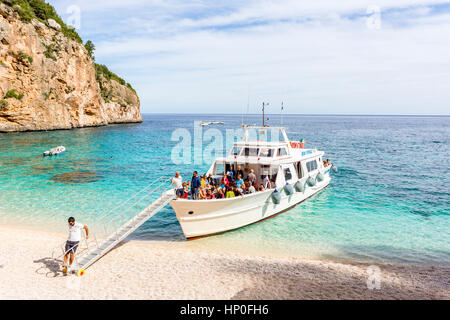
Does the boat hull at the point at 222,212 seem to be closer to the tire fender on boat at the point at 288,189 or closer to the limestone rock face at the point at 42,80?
the tire fender on boat at the point at 288,189

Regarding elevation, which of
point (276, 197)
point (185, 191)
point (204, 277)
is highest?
point (185, 191)

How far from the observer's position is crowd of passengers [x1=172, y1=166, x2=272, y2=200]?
45.1 feet

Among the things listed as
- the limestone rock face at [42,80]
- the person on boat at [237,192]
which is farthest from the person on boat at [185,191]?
the limestone rock face at [42,80]

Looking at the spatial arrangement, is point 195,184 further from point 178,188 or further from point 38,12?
point 38,12

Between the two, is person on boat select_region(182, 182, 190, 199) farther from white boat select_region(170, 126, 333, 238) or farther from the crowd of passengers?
white boat select_region(170, 126, 333, 238)

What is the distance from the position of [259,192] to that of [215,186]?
2396 mm

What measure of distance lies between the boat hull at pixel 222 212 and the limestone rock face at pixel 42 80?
5683 cm

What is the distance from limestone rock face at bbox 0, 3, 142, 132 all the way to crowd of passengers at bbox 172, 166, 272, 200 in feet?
181

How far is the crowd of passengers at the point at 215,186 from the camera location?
13734mm

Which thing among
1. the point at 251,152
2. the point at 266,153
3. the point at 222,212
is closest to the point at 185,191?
the point at 222,212

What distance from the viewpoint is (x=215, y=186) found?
15727 millimetres
